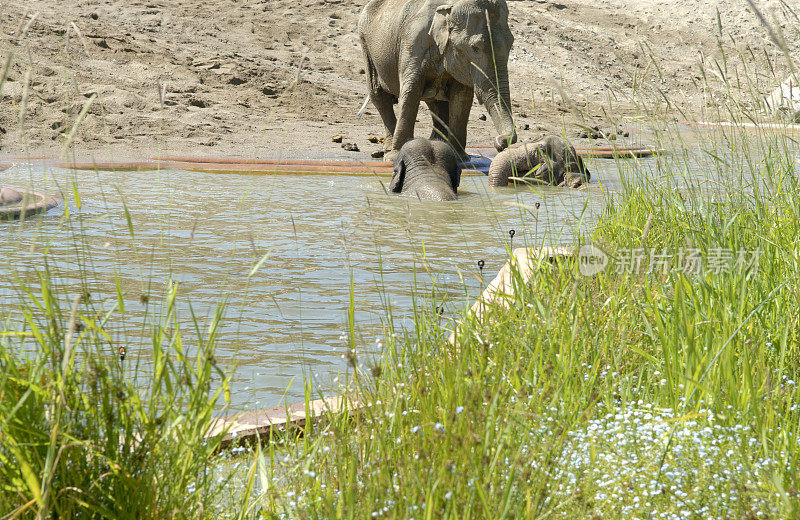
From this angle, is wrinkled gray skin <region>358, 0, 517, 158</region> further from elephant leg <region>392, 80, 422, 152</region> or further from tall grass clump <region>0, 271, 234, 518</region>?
tall grass clump <region>0, 271, 234, 518</region>

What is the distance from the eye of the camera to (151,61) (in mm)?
18828

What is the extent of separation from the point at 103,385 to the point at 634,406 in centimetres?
138

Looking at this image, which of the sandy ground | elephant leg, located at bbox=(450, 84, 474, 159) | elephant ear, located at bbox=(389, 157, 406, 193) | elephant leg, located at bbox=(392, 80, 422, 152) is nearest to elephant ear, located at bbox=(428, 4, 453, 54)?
elephant leg, located at bbox=(392, 80, 422, 152)

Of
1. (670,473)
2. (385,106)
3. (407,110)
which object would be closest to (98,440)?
(670,473)

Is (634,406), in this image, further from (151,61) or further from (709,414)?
(151,61)

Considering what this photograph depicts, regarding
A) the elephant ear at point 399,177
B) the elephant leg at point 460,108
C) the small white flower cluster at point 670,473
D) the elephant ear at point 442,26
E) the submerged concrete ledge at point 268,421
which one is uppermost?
the elephant ear at point 442,26

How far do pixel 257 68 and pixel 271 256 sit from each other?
14814 millimetres

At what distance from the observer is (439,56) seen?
11602 mm

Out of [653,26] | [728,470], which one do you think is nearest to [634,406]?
[728,470]

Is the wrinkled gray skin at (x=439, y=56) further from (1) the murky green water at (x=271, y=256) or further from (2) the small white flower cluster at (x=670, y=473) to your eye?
(2) the small white flower cluster at (x=670, y=473)

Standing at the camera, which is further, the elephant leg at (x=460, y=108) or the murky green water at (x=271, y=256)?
the elephant leg at (x=460, y=108)

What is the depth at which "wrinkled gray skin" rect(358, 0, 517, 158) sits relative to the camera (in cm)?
1086

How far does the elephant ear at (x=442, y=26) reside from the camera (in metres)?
11.0

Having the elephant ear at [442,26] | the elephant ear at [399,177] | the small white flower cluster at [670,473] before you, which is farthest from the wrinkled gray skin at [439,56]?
the small white flower cluster at [670,473]
